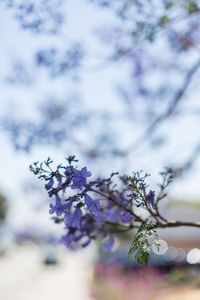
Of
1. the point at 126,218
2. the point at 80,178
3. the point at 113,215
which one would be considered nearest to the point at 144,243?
the point at 80,178

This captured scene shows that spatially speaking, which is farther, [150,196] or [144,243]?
[150,196]

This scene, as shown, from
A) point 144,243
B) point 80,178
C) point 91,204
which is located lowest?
Answer: point 144,243

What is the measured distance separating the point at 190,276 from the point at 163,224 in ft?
44.6

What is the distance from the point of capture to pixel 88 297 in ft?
42.9

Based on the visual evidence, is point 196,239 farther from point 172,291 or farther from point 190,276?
point 172,291

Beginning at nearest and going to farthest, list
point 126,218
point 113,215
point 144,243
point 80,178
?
point 144,243 < point 80,178 < point 126,218 < point 113,215

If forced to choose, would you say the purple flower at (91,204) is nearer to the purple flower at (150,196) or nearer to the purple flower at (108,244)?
the purple flower at (150,196)

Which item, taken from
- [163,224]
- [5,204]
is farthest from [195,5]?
[5,204]

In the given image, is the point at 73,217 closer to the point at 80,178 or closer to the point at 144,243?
the point at 80,178

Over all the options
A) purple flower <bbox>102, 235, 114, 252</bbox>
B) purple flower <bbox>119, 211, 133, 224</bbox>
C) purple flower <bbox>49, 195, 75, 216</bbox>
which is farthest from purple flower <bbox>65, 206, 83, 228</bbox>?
purple flower <bbox>102, 235, 114, 252</bbox>

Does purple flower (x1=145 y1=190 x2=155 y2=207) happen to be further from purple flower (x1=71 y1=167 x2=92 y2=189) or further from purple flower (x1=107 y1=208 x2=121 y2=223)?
purple flower (x1=107 y1=208 x2=121 y2=223)

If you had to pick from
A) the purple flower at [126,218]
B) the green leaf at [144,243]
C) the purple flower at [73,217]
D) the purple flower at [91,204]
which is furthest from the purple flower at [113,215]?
the green leaf at [144,243]

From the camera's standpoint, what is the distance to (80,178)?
7.11ft

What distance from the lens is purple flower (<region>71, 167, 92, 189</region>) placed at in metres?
2.16
